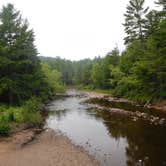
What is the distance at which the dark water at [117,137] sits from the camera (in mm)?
13770

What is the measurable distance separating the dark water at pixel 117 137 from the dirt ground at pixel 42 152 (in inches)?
33.5

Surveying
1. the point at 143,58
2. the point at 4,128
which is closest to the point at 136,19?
the point at 143,58

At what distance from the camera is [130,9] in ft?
151

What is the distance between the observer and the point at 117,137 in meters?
18.5

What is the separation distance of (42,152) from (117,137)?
5.88 m

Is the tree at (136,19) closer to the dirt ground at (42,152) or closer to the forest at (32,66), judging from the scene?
the forest at (32,66)

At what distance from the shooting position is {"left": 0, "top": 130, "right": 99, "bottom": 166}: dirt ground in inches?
517

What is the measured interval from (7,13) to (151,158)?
23.6 metres

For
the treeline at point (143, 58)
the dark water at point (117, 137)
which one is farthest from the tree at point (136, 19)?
the dark water at point (117, 137)

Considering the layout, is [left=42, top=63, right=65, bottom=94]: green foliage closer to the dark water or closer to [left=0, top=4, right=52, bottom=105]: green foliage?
[left=0, top=4, right=52, bottom=105]: green foliage

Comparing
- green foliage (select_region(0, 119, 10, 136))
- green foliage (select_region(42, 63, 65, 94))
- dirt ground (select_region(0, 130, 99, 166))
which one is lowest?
dirt ground (select_region(0, 130, 99, 166))

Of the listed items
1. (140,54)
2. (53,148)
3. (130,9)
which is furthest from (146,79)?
(53,148)

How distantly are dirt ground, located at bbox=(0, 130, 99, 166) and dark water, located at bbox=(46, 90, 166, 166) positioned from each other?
0.85 meters

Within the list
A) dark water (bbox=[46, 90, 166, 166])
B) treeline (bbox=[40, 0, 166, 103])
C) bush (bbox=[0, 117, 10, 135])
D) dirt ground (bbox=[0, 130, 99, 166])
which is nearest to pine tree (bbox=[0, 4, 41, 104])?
dark water (bbox=[46, 90, 166, 166])
